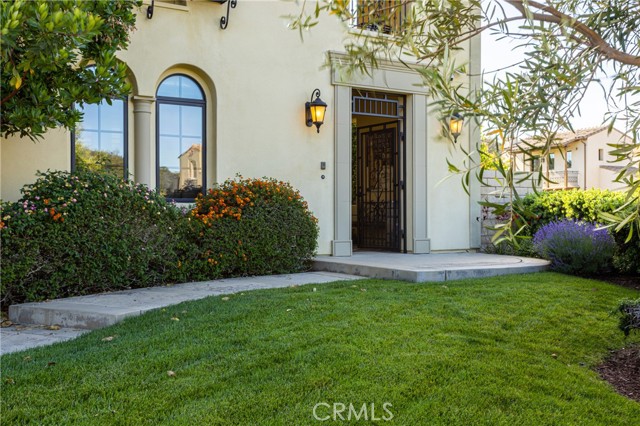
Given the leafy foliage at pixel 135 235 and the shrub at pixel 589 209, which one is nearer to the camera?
the leafy foliage at pixel 135 235

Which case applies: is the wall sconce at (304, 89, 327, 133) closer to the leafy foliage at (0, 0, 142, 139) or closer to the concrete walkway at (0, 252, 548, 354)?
the concrete walkway at (0, 252, 548, 354)

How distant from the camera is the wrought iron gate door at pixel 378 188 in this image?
33.7ft

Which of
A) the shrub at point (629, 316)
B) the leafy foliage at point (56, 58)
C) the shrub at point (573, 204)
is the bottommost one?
the shrub at point (629, 316)

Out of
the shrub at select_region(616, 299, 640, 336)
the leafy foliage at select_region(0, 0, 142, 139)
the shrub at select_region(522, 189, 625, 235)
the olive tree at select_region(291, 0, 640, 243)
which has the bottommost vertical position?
the shrub at select_region(616, 299, 640, 336)

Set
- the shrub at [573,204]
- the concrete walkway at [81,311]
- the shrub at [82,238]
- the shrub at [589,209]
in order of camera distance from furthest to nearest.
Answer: the shrub at [573,204] < the shrub at [589,209] < the shrub at [82,238] < the concrete walkway at [81,311]

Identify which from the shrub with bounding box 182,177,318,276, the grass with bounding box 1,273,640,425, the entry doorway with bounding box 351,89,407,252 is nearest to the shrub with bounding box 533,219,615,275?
the grass with bounding box 1,273,640,425

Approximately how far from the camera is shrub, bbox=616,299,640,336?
4281 millimetres

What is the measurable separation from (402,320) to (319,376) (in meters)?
1.47

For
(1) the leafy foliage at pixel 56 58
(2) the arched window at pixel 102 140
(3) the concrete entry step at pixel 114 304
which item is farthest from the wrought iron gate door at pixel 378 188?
(1) the leafy foliage at pixel 56 58

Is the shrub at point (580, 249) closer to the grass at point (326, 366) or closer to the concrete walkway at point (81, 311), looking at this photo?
the grass at point (326, 366)

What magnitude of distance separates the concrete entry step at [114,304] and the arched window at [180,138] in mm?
1848

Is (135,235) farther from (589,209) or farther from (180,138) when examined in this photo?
(589,209)

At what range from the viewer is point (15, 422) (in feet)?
9.30

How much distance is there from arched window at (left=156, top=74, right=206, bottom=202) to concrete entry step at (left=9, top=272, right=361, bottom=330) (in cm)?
185
